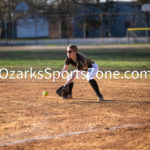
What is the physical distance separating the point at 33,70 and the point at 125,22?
3124 cm

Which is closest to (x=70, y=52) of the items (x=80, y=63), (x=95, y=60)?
(x=80, y=63)

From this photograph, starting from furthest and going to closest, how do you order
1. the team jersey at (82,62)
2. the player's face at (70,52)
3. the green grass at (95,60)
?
the green grass at (95,60) → the team jersey at (82,62) → the player's face at (70,52)

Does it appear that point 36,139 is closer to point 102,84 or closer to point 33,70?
point 102,84

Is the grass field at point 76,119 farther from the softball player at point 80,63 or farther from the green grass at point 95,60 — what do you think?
the green grass at point 95,60

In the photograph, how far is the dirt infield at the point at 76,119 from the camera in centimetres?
519

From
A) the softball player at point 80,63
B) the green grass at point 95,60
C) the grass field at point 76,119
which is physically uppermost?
the softball player at point 80,63

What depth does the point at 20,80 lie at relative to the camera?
12.1 metres

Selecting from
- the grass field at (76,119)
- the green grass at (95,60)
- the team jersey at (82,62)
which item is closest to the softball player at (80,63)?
the team jersey at (82,62)

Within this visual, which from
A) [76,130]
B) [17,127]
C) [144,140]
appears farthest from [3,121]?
[144,140]

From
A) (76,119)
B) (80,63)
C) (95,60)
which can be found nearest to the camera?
(76,119)

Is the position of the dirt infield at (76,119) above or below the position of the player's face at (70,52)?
below

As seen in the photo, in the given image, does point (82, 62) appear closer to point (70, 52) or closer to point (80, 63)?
point (80, 63)

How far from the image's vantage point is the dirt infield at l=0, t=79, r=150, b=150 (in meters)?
5.19

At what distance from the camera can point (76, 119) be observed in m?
6.56
